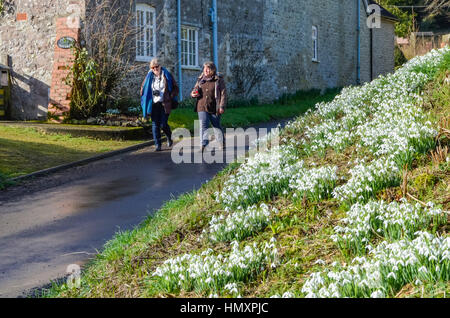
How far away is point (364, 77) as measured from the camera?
34.3 m

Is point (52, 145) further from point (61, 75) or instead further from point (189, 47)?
point (189, 47)

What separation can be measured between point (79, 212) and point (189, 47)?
14249mm

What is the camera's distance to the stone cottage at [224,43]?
17.4 meters

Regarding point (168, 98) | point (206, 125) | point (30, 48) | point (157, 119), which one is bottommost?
point (206, 125)

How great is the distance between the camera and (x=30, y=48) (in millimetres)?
17812

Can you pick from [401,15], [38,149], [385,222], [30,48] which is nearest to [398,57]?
[401,15]

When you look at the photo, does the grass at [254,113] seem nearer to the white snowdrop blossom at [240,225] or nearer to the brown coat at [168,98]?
the brown coat at [168,98]

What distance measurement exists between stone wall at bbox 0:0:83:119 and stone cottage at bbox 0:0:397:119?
0.03m

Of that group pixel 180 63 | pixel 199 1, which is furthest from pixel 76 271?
pixel 199 1

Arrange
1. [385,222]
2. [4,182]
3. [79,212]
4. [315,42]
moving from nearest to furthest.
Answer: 1. [385,222]
2. [79,212]
3. [4,182]
4. [315,42]

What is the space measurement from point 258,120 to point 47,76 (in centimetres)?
668

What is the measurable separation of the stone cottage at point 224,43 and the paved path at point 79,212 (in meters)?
6.61

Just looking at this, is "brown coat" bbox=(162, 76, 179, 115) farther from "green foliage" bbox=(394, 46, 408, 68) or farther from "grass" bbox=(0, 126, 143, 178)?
"green foliage" bbox=(394, 46, 408, 68)

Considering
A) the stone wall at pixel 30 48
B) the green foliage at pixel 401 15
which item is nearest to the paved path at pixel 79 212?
the stone wall at pixel 30 48
